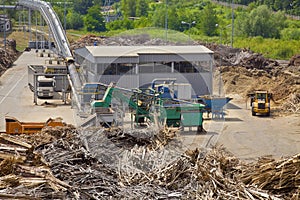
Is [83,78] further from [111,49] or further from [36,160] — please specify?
[36,160]

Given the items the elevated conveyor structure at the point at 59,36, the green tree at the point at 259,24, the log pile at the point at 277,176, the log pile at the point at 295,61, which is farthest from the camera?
the green tree at the point at 259,24

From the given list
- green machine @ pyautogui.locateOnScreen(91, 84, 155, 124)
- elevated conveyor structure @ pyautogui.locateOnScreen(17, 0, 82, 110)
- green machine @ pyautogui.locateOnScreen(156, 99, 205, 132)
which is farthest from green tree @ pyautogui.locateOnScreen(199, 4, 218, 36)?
green machine @ pyautogui.locateOnScreen(91, 84, 155, 124)

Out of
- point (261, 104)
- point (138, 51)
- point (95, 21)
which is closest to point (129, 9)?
point (95, 21)

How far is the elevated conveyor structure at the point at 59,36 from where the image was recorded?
26.5m

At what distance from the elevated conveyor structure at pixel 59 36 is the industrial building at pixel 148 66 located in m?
0.71

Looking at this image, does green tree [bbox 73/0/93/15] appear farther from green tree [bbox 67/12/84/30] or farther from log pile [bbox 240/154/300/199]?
log pile [bbox 240/154/300/199]

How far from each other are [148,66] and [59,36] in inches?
720

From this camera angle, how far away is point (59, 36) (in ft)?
141

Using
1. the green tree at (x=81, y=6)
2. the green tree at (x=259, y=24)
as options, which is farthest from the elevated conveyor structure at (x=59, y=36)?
the green tree at (x=259, y=24)

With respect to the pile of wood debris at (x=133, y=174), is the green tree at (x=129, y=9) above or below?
above

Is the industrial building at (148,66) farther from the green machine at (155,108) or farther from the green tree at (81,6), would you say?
the green tree at (81,6)

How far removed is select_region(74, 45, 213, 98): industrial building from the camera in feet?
83.7

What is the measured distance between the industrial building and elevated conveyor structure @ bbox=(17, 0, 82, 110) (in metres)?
0.71

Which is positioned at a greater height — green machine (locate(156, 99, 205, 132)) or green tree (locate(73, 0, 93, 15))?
green tree (locate(73, 0, 93, 15))
